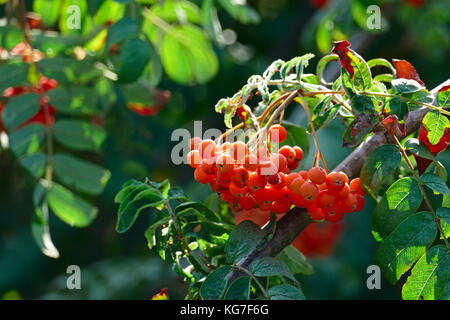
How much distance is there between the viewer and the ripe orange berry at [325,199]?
97 centimetres

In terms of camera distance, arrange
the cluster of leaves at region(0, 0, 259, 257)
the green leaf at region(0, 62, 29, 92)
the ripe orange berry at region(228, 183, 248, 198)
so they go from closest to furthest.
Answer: the ripe orange berry at region(228, 183, 248, 198)
the cluster of leaves at region(0, 0, 259, 257)
the green leaf at region(0, 62, 29, 92)

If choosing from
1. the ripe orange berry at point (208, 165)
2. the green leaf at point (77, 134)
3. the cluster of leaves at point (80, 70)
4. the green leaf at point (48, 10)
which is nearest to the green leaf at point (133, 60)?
the cluster of leaves at point (80, 70)

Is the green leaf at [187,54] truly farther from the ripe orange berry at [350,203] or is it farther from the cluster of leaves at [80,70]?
the ripe orange berry at [350,203]

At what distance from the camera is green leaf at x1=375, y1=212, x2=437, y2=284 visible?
935mm

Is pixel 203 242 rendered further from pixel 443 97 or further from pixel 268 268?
pixel 443 97

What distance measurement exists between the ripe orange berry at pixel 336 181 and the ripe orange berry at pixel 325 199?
0.04 feet

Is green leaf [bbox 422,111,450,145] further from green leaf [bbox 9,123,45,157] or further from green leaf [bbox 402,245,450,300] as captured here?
green leaf [bbox 9,123,45,157]

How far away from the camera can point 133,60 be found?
5.02ft

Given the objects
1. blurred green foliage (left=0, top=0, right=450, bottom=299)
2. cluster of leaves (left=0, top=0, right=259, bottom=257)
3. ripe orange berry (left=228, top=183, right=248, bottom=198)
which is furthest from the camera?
blurred green foliage (left=0, top=0, right=450, bottom=299)

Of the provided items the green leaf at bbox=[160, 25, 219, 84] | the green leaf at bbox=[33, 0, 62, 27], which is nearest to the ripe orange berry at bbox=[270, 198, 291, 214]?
the green leaf at bbox=[160, 25, 219, 84]

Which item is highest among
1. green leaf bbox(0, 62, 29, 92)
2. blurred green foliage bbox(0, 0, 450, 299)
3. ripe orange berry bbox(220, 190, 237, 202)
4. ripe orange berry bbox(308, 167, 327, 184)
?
ripe orange berry bbox(308, 167, 327, 184)

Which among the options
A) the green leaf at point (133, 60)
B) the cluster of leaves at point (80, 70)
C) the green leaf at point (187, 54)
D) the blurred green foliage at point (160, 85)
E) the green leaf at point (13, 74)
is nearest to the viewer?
the green leaf at point (133, 60)

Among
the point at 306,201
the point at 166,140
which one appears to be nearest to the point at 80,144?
the point at 306,201
